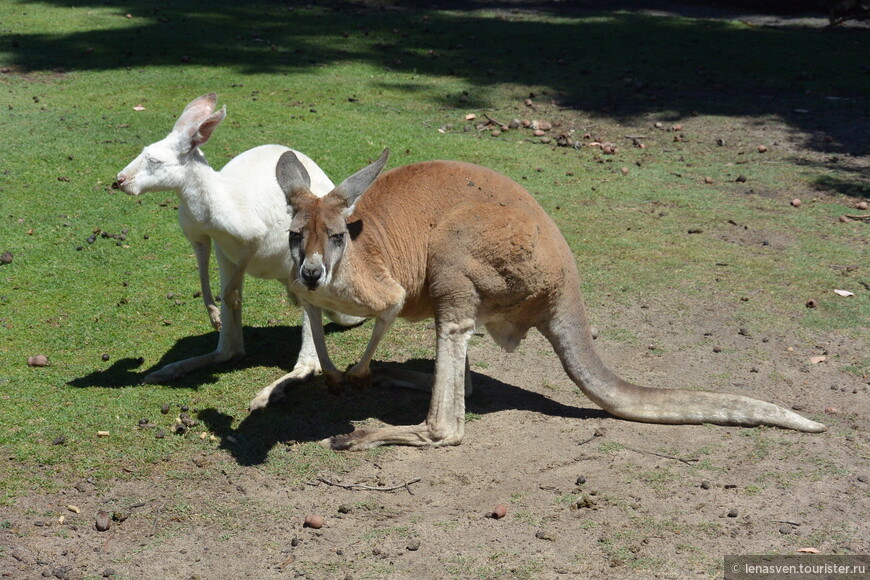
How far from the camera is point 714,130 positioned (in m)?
9.33

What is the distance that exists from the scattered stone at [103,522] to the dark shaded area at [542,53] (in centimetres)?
717

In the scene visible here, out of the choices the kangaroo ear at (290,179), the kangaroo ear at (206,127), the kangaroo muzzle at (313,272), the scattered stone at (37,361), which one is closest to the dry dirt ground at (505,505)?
the kangaroo muzzle at (313,272)

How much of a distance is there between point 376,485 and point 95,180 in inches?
180

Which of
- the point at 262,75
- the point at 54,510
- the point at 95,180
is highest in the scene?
the point at 262,75

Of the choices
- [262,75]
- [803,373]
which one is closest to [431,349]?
[803,373]

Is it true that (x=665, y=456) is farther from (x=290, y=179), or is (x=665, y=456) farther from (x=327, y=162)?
(x=327, y=162)

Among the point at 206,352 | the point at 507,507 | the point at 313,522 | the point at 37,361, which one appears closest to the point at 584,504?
the point at 507,507

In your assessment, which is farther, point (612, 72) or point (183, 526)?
point (612, 72)

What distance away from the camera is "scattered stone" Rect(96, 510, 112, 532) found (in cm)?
338

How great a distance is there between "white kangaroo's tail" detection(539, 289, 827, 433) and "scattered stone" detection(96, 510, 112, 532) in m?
2.08

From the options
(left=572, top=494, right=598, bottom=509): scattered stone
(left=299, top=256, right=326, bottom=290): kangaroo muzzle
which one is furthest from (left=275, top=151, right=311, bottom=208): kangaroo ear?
(left=572, top=494, right=598, bottom=509): scattered stone

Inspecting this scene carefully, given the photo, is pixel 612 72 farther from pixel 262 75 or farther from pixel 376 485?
pixel 376 485

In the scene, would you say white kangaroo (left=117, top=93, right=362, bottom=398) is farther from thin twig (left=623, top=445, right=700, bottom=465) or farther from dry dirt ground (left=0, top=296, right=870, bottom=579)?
thin twig (left=623, top=445, right=700, bottom=465)

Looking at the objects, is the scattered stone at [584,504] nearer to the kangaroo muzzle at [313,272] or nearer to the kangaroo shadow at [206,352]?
the kangaroo muzzle at [313,272]
